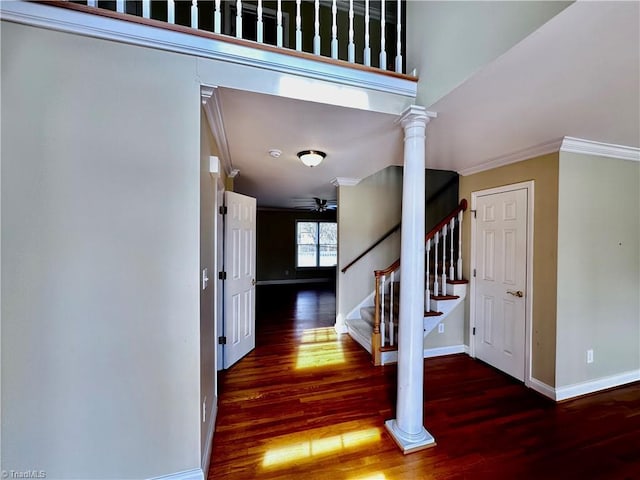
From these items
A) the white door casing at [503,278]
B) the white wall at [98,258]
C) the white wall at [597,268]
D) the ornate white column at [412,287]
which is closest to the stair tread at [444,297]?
the white door casing at [503,278]

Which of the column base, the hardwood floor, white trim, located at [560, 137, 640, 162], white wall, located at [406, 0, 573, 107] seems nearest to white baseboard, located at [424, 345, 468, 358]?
the hardwood floor

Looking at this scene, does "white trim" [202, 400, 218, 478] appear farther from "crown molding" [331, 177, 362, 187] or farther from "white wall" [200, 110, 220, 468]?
"crown molding" [331, 177, 362, 187]

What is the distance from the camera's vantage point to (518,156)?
Answer: 8.66 feet

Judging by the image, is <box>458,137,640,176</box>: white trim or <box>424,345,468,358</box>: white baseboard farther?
<box>424,345,468,358</box>: white baseboard

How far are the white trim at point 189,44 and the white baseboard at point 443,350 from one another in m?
2.91

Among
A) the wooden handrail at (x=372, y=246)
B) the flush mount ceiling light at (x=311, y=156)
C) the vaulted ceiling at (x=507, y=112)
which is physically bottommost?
the wooden handrail at (x=372, y=246)

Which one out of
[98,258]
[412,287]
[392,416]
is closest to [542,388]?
[392,416]

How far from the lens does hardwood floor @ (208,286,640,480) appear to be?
1.66 meters

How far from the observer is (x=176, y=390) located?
4.71 feet

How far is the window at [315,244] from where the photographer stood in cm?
877

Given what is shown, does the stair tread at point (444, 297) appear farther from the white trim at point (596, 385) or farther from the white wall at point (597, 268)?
the white trim at point (596, 385)

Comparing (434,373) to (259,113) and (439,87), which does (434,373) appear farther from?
(259,113)

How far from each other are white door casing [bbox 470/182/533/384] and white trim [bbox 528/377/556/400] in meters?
0.06

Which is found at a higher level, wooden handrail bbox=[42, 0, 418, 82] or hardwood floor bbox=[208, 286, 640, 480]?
wooden handrail bbox=[42, 0, 418, 82]
